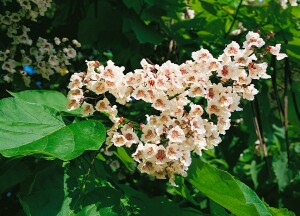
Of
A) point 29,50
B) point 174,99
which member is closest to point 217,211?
point 174,99

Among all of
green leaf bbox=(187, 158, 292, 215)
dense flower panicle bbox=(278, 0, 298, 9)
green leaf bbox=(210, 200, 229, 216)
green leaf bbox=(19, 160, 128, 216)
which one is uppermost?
dense flower panicle bbox=(278, 0, 298, 9)

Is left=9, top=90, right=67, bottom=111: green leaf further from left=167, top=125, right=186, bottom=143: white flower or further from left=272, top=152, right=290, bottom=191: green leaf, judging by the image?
left=272, top=152, right=290, bottom=191: green leaf

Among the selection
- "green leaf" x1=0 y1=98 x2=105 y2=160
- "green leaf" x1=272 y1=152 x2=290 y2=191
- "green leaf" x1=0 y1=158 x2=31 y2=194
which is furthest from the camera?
"green leaf" x1=272 y1=152 x2=290 y2=191

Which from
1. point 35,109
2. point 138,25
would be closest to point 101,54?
point 138,25

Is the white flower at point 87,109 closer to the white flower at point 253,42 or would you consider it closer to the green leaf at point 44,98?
the green leaf at point 44,98

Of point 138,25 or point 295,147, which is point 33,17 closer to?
point 138,25

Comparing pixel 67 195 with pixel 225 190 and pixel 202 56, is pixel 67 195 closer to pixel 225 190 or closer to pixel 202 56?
pixel 225 190

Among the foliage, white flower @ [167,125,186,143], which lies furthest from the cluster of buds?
white flower @ [167,125,186,143]
